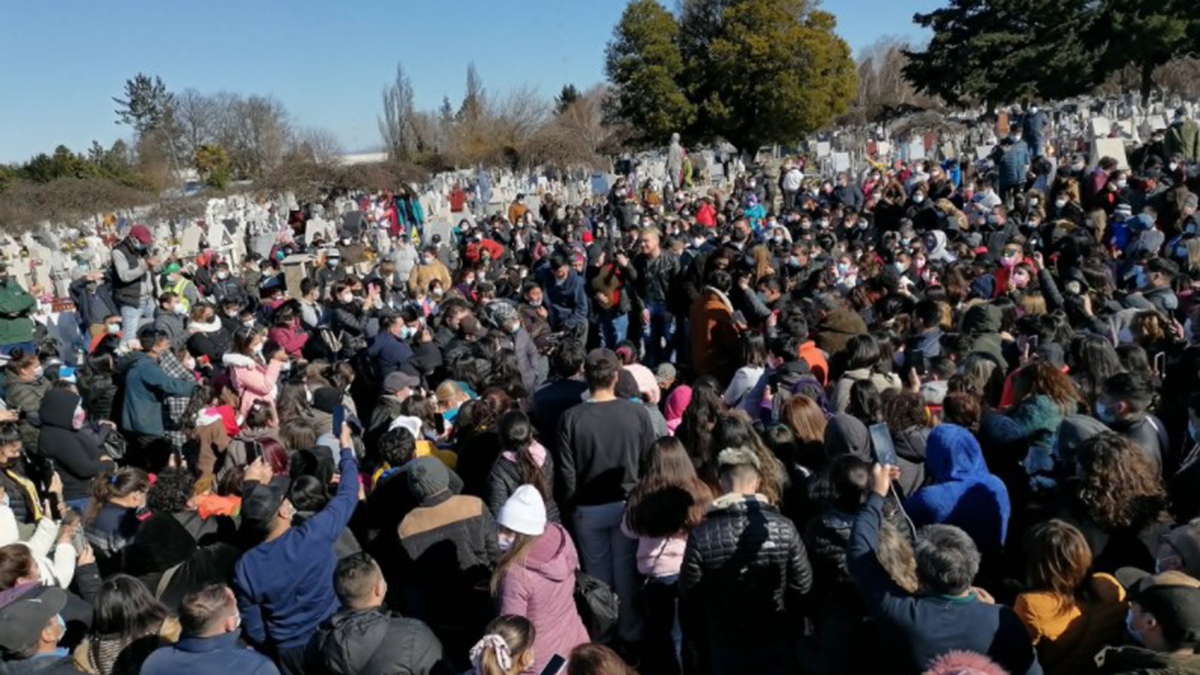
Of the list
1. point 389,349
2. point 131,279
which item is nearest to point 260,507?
point 389,349

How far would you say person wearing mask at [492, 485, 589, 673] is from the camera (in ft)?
11.7

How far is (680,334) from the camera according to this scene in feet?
30.7

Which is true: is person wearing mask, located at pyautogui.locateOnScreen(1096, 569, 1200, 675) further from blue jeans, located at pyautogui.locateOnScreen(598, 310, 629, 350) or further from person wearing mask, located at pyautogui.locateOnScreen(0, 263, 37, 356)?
person wearing mask, located at pyautogui.locateOnScreen(0, 263, 37, 356)

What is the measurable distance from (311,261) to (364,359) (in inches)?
306

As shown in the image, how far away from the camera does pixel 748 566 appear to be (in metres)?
3.47

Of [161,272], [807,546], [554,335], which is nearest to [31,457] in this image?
[554,335]

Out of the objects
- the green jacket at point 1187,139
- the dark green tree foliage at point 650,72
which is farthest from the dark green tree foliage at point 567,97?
the green jacket at point 1187,139

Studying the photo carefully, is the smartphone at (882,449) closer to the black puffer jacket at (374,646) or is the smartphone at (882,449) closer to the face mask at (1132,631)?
the face mask at (1132,631)

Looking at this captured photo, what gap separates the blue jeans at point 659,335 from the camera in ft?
30.6

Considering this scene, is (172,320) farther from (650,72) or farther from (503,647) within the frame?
(650,72)

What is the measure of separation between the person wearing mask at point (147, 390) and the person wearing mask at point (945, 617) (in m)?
5.84

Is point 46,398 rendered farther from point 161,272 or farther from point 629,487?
point 161,272

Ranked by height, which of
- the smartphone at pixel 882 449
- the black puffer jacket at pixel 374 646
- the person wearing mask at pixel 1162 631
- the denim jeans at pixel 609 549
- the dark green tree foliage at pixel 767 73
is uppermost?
the dark green tree foliage at pixel 767 73

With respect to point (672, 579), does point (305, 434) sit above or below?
above
